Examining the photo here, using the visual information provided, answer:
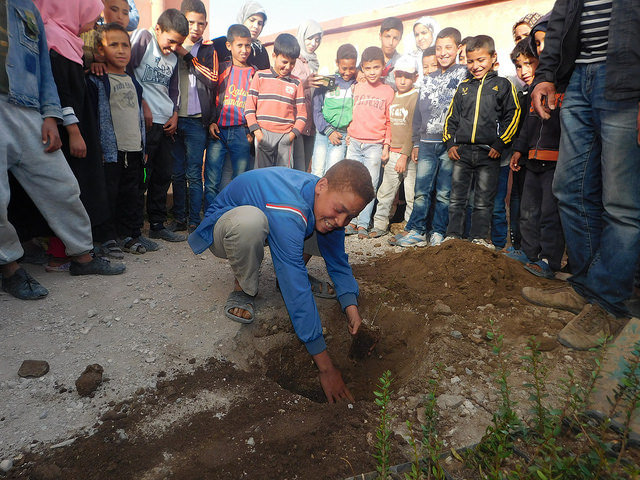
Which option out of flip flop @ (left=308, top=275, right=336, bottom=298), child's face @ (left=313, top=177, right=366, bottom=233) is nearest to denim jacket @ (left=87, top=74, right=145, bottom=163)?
flip flop @ (left=308, top=275, right=336, bottom=298)

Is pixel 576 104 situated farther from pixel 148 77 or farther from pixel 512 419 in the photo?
pixel 148 77

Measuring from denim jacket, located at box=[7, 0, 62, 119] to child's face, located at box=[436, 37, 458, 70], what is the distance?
3.61 metres

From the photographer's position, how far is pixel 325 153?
4.83 m

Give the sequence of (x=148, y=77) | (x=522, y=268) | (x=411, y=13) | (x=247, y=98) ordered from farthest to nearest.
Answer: (x=411, y=13), (x=247, y=98), (x=148, y=77), (x=522, y=268)

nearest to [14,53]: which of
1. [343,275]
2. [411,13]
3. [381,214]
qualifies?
[343,275]

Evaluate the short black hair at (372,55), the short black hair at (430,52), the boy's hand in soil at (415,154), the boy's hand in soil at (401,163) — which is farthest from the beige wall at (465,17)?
the boy's hand in soil at (401,163)

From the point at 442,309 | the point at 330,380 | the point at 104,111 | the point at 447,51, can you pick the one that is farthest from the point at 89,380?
the point at 447,51

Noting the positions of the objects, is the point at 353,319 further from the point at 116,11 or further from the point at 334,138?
the point at 116,11

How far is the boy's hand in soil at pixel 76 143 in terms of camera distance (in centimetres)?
264

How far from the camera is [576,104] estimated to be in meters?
2.12

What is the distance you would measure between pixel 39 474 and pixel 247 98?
365 cm

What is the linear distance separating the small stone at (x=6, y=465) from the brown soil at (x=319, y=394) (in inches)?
1.2

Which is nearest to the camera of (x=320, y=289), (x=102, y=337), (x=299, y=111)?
(x=102, y=337)

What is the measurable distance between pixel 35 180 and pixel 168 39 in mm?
1868
